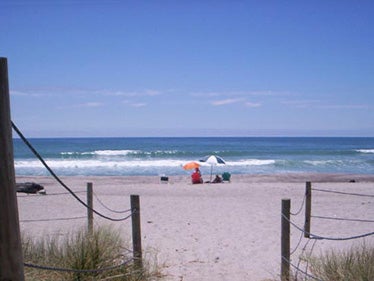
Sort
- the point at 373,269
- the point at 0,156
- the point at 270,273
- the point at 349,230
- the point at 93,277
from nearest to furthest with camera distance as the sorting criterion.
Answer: the point at 0,156
the point at 373,269
the point at 93,277
the point at 270,273
the point at 349,230

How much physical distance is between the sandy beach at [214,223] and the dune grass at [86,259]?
93cm

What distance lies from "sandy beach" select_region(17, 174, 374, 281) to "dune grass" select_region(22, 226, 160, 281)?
0.93 m

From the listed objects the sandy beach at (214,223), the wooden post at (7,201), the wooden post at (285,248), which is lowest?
the sandy beach at (214,223)

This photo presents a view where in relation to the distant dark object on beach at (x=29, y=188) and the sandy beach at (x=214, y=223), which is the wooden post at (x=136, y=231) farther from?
the distant dark object on beach at (x=29, y=188)

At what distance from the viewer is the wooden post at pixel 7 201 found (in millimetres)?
2938

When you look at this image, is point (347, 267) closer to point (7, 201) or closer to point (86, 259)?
point (86, 259)

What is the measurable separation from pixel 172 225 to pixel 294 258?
11.8 feet

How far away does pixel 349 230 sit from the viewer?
9.57 meters

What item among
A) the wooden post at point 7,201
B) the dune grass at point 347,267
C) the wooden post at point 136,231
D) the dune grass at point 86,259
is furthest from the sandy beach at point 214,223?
the wooden post at point 7,201

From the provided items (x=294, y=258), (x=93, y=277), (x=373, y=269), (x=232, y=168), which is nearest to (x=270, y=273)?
(x=294, y=258)

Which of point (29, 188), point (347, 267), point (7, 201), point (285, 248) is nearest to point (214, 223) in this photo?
point (285, 248)

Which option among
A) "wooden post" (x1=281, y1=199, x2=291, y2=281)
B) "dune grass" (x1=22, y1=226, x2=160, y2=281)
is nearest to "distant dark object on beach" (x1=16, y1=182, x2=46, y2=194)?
"dune grass" (x1=22, y1=226, x2=160, y2=281)

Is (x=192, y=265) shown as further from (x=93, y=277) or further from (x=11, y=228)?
(x=11, y=228)

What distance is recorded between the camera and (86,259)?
4.75m
